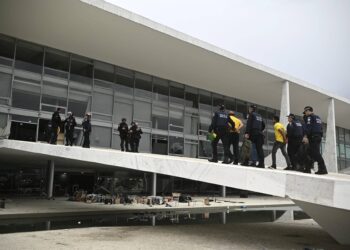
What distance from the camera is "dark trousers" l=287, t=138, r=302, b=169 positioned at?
949 cm

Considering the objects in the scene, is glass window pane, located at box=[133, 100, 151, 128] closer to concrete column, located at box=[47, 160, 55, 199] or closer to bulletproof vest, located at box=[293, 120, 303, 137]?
concrete column, located at box=[47, 160, 55, 199]

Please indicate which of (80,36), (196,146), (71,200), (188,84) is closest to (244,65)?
(188,84)

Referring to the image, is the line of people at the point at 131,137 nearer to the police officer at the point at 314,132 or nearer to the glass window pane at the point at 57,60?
the glass window pane at the point at 57,60

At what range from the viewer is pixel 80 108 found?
20.7m

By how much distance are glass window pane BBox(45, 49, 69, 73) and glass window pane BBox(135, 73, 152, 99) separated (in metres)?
4.49

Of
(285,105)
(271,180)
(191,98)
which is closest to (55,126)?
(271,180)

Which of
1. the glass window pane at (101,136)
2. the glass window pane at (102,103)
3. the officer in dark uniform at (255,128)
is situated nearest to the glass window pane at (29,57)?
the glass window pane at (102,103)

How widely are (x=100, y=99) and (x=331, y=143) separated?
1933cm

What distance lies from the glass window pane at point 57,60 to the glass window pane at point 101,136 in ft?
12.1

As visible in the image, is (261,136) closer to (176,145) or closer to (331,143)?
(176,145)

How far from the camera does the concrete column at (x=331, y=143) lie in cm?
2955

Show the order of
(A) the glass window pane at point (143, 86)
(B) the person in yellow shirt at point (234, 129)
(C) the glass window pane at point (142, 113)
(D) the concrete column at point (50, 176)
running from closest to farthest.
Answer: (B) the person in yellow shirt at point (234, 129) → (D) the concrete column at point (50, 176) → (C) the glass window pane at point (142, 113) → (A) the glass window pane at point (143, 86)

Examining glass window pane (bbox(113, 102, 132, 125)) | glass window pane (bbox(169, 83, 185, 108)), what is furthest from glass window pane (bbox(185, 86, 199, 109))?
glass window pane (bbox(113, 102, 132, 125))

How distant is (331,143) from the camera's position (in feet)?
99.8
